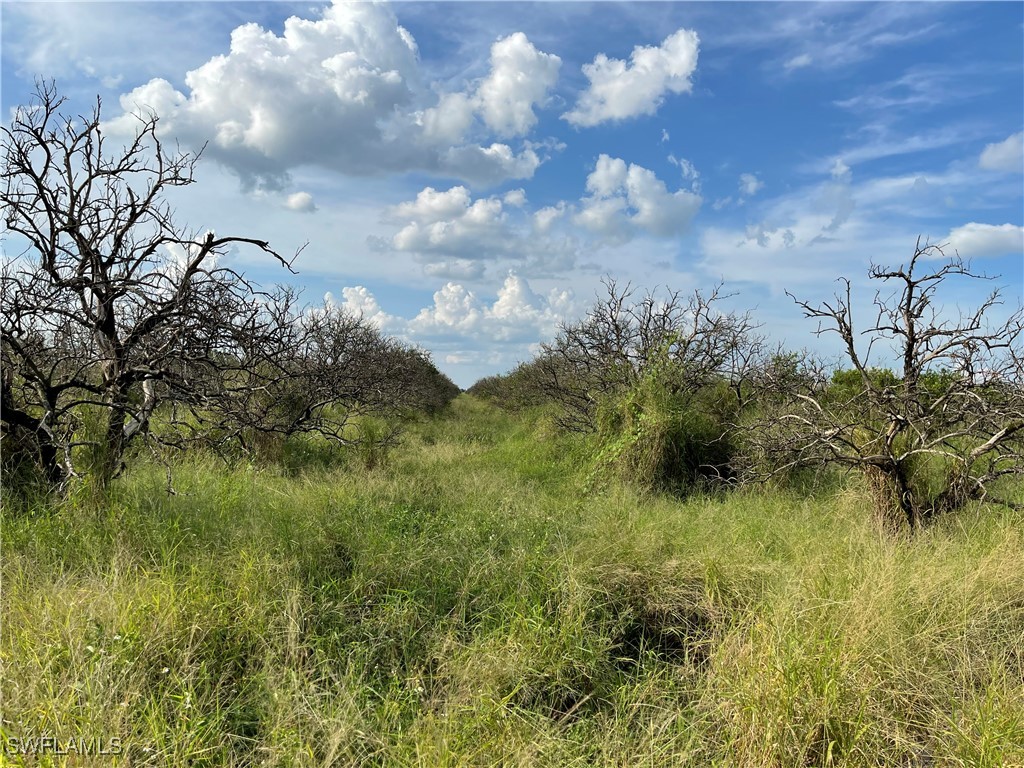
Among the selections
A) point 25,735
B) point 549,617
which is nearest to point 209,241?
point 25,735

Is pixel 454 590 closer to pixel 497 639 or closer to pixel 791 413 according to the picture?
pixel 497 639

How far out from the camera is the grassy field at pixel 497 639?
2.53m

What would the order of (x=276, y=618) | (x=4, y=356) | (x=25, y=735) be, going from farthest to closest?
(x=4, y=356)
(x=276, y=618)
(x=25, y=735)

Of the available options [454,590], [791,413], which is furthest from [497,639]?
[791,413]

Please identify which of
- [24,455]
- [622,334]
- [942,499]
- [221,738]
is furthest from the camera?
[622,334]

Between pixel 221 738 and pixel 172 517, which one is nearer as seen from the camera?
pixel 221 738

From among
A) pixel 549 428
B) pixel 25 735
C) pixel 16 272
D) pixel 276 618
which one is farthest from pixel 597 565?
pixel 549 428

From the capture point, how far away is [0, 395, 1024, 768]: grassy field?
253cm

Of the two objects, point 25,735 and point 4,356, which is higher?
point 4,356

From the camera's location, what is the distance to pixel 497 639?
330 centimetres

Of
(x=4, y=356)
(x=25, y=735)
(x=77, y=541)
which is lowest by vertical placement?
(x=25, y=735)

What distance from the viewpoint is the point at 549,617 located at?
11.6 ft

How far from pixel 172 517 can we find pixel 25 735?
7.41 feet

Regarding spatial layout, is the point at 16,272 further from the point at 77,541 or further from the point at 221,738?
the point at 221,738
